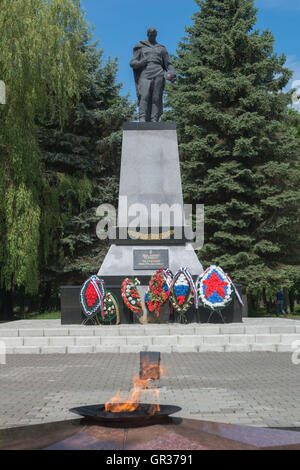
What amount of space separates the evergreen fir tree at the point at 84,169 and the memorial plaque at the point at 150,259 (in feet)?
28.5

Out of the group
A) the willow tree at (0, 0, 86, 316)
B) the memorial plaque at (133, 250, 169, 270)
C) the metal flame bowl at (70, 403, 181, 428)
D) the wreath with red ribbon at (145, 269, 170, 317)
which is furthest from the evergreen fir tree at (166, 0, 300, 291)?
the metal flame bowl at (70, 403, 181, 428)

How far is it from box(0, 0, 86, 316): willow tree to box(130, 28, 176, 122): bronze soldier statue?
4.04 metres

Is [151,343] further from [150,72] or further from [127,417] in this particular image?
[150,72]

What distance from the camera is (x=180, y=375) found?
7.18 m

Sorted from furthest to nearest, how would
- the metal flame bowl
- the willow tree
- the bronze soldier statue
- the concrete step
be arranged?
the willow tree, the bronze soldier statue, the concrete step, the metal flame bowl

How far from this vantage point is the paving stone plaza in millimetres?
4980

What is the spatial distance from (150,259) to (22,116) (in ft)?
25.2

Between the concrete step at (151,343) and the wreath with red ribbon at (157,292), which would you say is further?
the wreath with red ribbon at (157,292)

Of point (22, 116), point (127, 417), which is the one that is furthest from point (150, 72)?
point (127, 417)

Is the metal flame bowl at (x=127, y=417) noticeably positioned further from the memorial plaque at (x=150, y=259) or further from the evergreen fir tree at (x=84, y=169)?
the evergreen fir tree at (x=84, y=169)

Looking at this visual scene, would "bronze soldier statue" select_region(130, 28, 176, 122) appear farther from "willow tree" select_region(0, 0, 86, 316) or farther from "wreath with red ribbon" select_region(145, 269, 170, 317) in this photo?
"wreath with red ribbon" select_region(145, 269, 170, 317)

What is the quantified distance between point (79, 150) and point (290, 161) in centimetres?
937

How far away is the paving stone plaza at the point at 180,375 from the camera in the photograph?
4.98 metres

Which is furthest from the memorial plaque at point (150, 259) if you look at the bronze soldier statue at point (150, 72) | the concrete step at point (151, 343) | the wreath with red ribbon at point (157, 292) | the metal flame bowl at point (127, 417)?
the metal flame bowl at point (127, 417)
